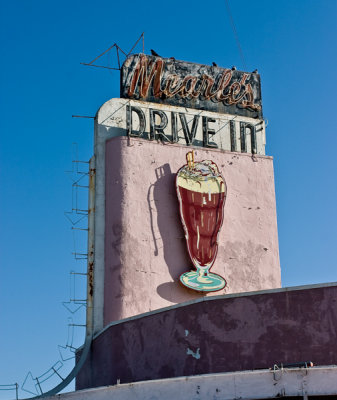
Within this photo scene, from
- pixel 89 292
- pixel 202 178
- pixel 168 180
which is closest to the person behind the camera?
pixel 89 292

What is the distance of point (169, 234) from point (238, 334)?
7818 mm

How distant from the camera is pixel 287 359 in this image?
60.0ft

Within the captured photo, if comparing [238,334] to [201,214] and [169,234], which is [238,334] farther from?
[201,214]

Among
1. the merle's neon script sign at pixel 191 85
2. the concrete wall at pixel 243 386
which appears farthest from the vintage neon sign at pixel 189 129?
the concrete wall at pixel 243 386

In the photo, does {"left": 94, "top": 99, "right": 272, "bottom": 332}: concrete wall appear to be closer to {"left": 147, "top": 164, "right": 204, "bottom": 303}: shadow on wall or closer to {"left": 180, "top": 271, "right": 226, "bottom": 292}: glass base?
{"left": 147, "top": 164, "right": 204, "bottom": 303}: shadow on wall

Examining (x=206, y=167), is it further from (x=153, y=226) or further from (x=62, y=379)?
(x=62, y=379)

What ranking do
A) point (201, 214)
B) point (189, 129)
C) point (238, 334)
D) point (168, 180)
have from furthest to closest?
point (189, 129) < point (168, 180) < point (201, 214) < point (238, 334)

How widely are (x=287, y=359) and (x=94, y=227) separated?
31.3 ft

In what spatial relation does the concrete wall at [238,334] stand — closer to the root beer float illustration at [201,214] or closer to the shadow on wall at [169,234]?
the shadow on wall at [169,234]

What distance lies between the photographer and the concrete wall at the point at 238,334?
1830 centimetres

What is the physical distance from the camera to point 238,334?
18906 millimetres

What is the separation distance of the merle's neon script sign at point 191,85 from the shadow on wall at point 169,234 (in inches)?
116

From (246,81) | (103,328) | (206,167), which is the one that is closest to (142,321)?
(103,328)

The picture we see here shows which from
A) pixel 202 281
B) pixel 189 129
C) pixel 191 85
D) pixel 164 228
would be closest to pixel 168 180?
pixel 164 228
